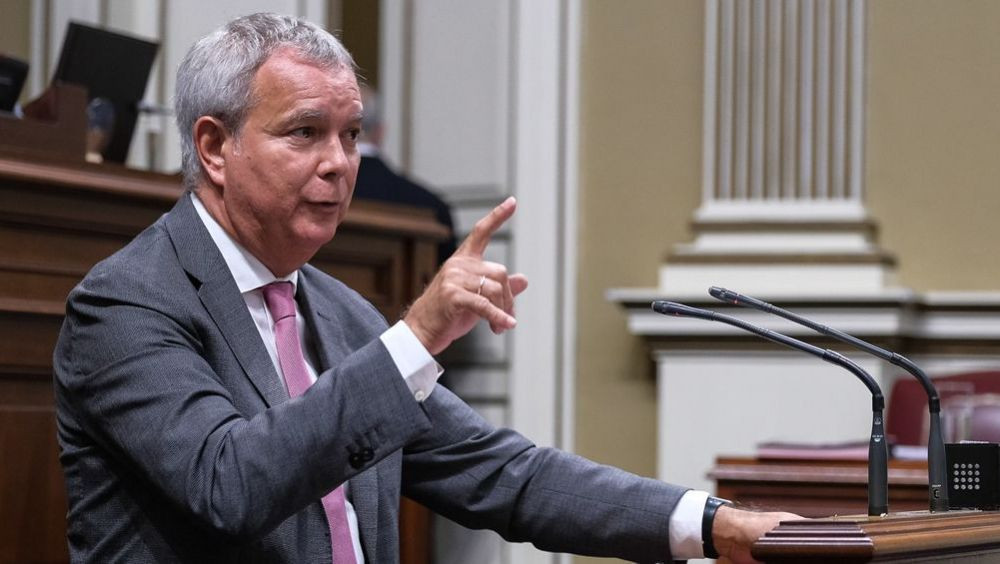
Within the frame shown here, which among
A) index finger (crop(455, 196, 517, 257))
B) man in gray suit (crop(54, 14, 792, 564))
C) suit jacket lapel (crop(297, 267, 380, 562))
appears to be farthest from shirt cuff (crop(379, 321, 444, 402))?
suit jacket lapel (crop(297, 267, 380, 562))

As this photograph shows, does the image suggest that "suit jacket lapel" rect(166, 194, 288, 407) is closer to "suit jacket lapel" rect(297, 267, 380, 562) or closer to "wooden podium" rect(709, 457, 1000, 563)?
"suit jacket lapel" rect(297, 267, 380, 562)

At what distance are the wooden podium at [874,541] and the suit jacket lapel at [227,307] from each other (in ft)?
2.66

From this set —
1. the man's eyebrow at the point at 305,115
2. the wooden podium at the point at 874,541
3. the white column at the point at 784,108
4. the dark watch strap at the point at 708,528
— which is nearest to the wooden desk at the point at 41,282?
the man's eyebrow at the point at 305,115

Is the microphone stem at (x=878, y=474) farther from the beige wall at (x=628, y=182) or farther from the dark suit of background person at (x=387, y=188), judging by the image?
the beige wall at (x=628, y=182)

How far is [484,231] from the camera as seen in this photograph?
193 cm

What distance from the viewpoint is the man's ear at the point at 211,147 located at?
2.31 meters

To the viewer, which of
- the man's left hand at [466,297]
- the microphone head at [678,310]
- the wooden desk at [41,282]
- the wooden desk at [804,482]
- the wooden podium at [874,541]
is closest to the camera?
the wooden podium at [874,541]

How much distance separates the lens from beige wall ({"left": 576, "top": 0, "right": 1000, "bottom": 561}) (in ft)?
16.7

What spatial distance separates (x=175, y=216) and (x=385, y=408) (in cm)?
56

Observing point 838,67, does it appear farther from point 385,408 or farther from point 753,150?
point 385,408

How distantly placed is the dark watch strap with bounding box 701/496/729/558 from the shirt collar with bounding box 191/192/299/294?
0.75 metres

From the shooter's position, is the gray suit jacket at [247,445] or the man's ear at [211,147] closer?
the gray suit jacket at [247,445]

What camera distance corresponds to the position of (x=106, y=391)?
207cm

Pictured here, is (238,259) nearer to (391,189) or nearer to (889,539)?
(889,539)
